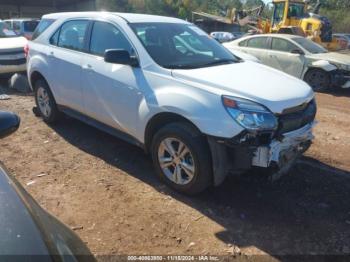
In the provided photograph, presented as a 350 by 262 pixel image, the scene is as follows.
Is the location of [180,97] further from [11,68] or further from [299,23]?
[299,23]

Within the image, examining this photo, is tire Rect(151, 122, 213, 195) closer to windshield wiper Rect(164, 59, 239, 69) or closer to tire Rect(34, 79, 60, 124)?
windshield wiper Rect(164, 59, 239, 69)

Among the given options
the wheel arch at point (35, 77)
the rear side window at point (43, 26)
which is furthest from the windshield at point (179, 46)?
the wheel arch at point (35, 77)

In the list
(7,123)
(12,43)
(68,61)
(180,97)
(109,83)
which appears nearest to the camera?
(7,123)

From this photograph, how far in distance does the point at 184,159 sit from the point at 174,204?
472 millimetres

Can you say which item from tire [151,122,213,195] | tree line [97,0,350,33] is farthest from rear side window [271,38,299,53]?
tree line [97,0,350,33]

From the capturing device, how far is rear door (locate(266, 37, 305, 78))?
10.2 meters

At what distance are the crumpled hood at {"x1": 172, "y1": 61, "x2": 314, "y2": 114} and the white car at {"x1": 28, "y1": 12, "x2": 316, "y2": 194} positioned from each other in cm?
1

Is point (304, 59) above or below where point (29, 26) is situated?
below

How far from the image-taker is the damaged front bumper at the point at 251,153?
3.43 metres

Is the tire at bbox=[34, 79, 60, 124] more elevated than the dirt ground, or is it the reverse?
the tire at bbox=[34, 79, 60, 124]

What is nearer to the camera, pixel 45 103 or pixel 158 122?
pixel 158 122

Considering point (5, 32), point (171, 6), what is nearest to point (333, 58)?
point (5, 32)

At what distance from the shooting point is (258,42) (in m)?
11.2

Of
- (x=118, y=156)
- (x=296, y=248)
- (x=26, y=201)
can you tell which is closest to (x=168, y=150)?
(x=118, y=156)
